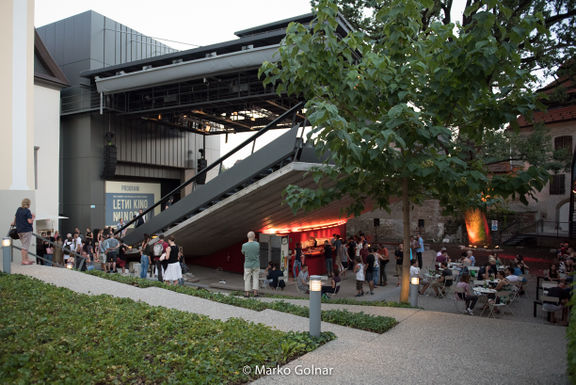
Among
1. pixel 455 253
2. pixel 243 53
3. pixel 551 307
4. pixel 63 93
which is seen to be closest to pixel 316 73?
pixel 551 307

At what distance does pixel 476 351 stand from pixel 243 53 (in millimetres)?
13568

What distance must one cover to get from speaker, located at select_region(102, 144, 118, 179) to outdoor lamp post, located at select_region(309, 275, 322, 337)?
799 inches

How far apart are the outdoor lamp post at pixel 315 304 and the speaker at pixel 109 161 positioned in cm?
2030

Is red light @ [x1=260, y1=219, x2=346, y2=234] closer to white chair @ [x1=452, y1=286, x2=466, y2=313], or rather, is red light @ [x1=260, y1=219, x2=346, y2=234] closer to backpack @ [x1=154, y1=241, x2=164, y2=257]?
backpack @ [x1=154, y1=241, x2=164, y2=257]

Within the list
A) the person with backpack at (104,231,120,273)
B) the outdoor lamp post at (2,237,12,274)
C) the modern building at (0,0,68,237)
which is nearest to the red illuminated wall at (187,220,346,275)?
the person with backpack at (104,231,120,273)

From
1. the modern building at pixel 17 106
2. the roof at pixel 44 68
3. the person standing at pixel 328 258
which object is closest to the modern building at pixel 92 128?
the roof at pixel 44 68

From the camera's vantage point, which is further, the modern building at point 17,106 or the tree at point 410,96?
the modern building at point 17,106

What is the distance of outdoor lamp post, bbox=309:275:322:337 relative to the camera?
5.58m

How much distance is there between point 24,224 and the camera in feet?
35.7

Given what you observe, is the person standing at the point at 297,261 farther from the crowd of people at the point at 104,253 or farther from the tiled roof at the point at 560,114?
the tiled roof at the point at 560,114

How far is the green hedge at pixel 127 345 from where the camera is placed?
413cm

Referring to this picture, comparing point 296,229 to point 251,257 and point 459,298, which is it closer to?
point 459,298

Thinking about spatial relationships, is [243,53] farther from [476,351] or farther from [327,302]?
[476,351]

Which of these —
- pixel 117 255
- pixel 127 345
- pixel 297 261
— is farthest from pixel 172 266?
pixel 127 345
